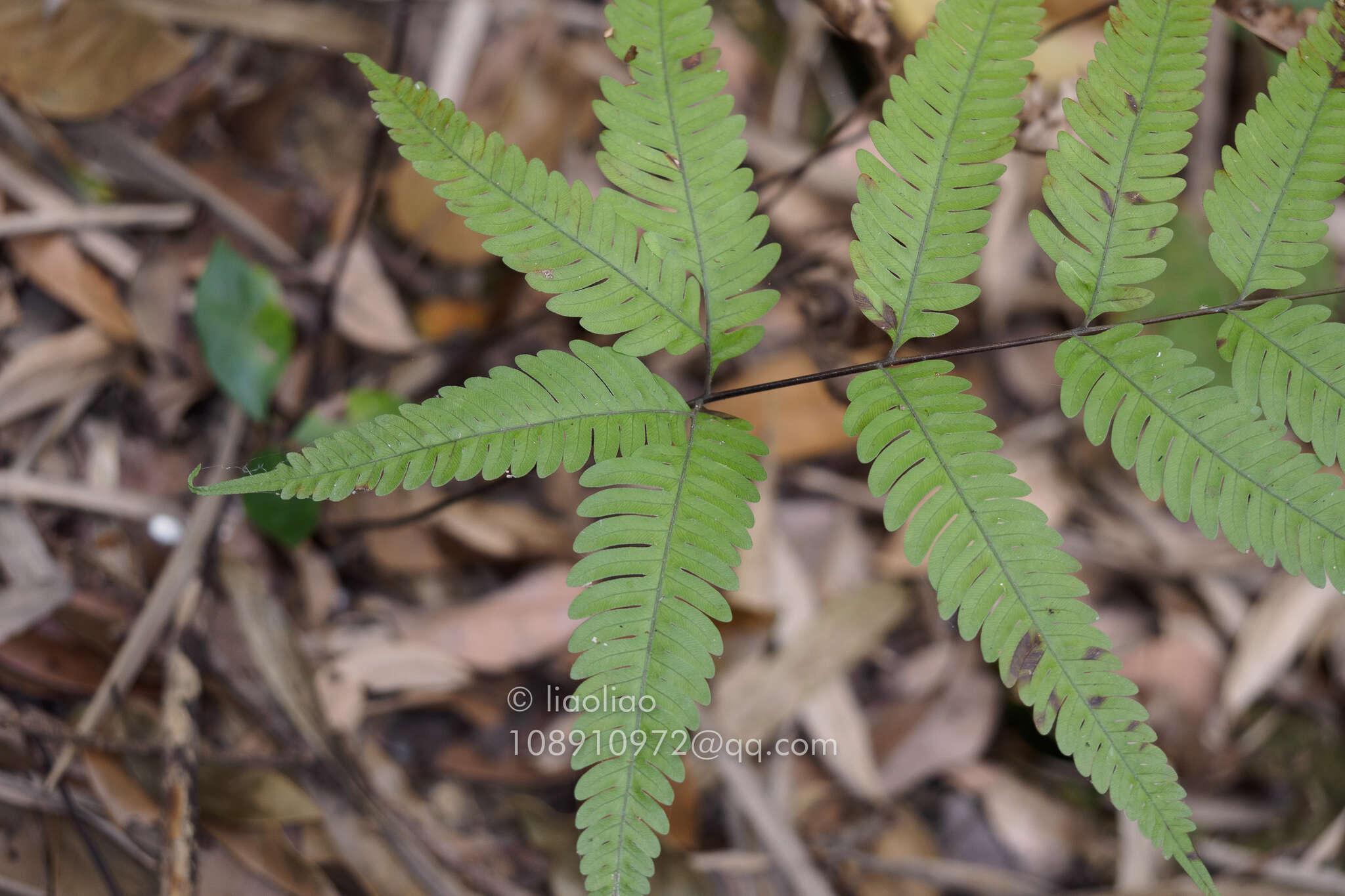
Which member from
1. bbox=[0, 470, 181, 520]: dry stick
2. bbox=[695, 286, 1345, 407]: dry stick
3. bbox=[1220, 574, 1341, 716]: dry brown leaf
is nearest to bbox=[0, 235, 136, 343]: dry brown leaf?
bbox=[0, 470, 181, 520]: dry stick

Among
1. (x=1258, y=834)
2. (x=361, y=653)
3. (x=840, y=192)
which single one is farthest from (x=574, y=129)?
(x=1258, y=834)

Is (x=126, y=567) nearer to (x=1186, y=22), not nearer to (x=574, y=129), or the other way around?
(x=574, y=129)

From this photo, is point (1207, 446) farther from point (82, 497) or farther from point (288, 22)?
point (288, 22)

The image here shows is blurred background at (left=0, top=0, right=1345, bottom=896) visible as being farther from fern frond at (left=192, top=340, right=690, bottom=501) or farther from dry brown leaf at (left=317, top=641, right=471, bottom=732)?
fern frond at (left=192, top=340, right=690, bottom=501)

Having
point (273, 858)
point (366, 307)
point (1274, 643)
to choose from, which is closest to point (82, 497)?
point (366, 307)

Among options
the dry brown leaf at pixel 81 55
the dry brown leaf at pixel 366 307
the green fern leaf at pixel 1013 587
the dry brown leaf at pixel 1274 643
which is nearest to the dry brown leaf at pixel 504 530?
the dry brown leaf at pixel 366 307

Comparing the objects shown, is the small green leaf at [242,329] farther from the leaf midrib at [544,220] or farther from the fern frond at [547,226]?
the leaf midrib at [544,220]
